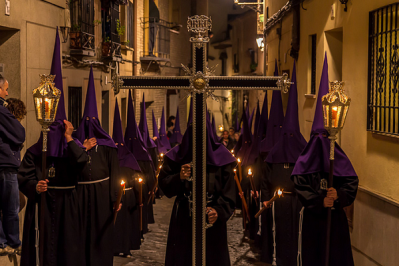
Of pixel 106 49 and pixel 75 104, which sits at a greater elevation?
pixel 106 49

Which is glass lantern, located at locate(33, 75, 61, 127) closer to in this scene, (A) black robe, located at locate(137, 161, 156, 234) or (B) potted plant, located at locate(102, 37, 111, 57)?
(A) black robe, located at locate(137, 161, 156, 234)

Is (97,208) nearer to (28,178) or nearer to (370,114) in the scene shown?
(28,178)

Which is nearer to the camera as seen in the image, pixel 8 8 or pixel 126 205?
pixel 8 8

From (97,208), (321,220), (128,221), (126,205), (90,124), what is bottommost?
(128,221)

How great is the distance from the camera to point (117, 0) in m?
15.5

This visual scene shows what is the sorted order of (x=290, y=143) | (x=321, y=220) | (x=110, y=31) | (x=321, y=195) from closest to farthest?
(x=321, y=195) → (x=321, y=220) → (x=290, y=143) → (x=110, y=31)

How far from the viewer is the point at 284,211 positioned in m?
7.67

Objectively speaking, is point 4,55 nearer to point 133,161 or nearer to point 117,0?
point 133,161

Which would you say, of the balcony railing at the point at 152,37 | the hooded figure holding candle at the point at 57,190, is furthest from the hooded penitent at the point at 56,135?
the balcony railing at the point at 152,37

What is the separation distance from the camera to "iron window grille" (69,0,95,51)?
12188 millimetres

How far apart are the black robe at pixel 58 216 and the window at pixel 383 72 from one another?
387 centimetres

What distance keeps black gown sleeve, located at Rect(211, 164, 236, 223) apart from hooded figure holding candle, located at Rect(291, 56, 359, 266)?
0.90 meters

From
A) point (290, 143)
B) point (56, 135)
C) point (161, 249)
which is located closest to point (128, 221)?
point (161, 249)

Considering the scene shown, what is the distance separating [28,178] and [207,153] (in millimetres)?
2441
